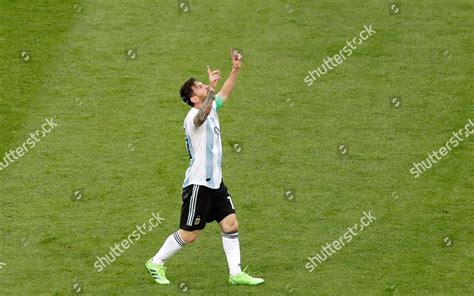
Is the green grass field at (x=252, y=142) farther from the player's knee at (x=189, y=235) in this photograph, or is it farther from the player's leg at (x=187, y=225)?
the player's knee at (x=189, y=235)

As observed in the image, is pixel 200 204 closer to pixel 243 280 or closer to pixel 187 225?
pixel 187 225

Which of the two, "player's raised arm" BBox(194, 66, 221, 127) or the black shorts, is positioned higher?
"player's raised arm" BBox(194, 66, 221, 127)

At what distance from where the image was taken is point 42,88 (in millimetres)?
20000

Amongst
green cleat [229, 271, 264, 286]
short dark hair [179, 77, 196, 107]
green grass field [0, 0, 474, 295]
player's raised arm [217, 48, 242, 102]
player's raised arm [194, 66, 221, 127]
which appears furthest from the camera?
green grass field [0, 0, 474, 295]

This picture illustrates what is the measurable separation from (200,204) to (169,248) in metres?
0.79

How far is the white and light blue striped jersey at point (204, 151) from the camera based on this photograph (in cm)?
1448

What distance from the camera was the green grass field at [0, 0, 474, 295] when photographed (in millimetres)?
15414

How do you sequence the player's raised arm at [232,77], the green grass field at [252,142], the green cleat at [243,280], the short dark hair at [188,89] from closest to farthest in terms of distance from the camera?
the player's raised arm at [232,77]
the short dark hair at [188,89]
the green cleat at [243,280]
the green grass field at [252,142]

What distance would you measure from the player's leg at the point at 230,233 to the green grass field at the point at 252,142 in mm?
201

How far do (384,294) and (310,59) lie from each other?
7.18 metres

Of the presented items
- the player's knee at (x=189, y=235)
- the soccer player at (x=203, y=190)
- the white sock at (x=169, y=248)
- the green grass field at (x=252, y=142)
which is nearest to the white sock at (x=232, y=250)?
the soccer player at (x=203, y=190)

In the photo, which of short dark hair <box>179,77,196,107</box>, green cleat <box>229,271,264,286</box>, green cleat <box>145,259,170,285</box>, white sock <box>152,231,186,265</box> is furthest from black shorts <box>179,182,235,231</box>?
short dark hair <box>179,77,196,107</box>

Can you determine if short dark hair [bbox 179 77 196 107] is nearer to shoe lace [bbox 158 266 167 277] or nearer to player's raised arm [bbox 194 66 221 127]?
player's raised arm [bbox 194 66 221 127]

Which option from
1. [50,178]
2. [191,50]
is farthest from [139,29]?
[50,178]
